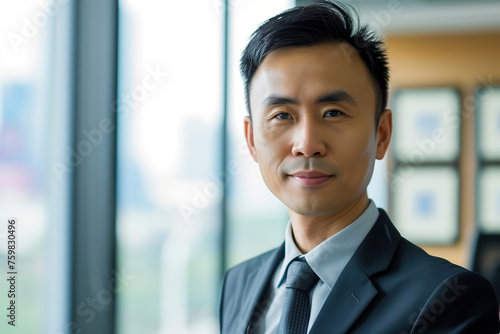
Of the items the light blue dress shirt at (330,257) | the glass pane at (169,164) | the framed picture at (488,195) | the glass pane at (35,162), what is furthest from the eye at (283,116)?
the framed picture at (488,195)

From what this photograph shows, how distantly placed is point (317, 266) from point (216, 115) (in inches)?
80.2

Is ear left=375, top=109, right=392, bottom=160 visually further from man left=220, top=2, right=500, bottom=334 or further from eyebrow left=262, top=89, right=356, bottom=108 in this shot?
eyebrow left=262, top=89, right=356, bottom=108

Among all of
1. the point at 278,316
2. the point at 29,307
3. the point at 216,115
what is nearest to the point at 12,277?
the point at 29,307

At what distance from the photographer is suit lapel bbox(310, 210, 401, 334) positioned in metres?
0.81

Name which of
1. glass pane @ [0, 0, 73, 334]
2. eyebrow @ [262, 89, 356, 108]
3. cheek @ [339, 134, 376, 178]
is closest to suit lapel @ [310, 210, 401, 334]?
cheek @ [339, 134, 376, 178]

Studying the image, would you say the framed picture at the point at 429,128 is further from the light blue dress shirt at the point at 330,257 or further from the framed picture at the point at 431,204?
the light blue dress shirt at the point at 330,257

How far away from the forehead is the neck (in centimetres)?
19

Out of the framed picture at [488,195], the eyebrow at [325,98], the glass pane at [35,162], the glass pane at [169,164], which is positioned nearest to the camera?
the eyebrow at [325,98]

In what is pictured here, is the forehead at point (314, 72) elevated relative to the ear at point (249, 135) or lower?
elevated

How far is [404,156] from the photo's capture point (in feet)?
13.2

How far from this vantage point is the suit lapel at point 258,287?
38.4 inches

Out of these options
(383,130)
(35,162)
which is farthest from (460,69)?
(383,130)

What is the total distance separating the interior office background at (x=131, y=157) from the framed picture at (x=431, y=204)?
42.8 inches

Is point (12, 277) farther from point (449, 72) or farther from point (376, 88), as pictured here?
point (449, 72)
